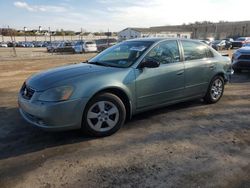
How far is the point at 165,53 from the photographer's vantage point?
5406 mm

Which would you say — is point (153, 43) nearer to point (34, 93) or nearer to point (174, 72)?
point (174, 72)

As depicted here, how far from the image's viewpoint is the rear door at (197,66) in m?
5.70

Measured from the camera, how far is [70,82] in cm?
425

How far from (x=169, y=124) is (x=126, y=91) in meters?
1.07

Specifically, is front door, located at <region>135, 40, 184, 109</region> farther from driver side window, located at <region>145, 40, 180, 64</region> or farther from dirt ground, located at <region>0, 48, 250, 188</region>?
dirt ground, located at <region>0, 48, 250, 188</region>

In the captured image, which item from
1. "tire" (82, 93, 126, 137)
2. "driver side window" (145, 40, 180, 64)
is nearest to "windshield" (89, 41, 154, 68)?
"driver side window" (145, 40, 180, 64)

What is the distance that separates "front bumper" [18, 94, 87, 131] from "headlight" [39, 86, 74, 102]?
0.06 m

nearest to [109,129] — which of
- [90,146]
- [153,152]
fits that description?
[90,146]

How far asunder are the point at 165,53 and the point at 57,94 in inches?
89.7

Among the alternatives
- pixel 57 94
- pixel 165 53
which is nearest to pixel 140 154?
pixel 57 94

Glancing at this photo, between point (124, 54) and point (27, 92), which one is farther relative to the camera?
point (124, 54)

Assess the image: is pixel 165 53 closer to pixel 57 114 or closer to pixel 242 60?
pixel 57 114

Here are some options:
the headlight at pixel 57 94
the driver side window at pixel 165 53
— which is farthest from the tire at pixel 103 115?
the driver side window at pixel 165 53

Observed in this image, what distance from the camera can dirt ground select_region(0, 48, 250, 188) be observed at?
3.31 m
